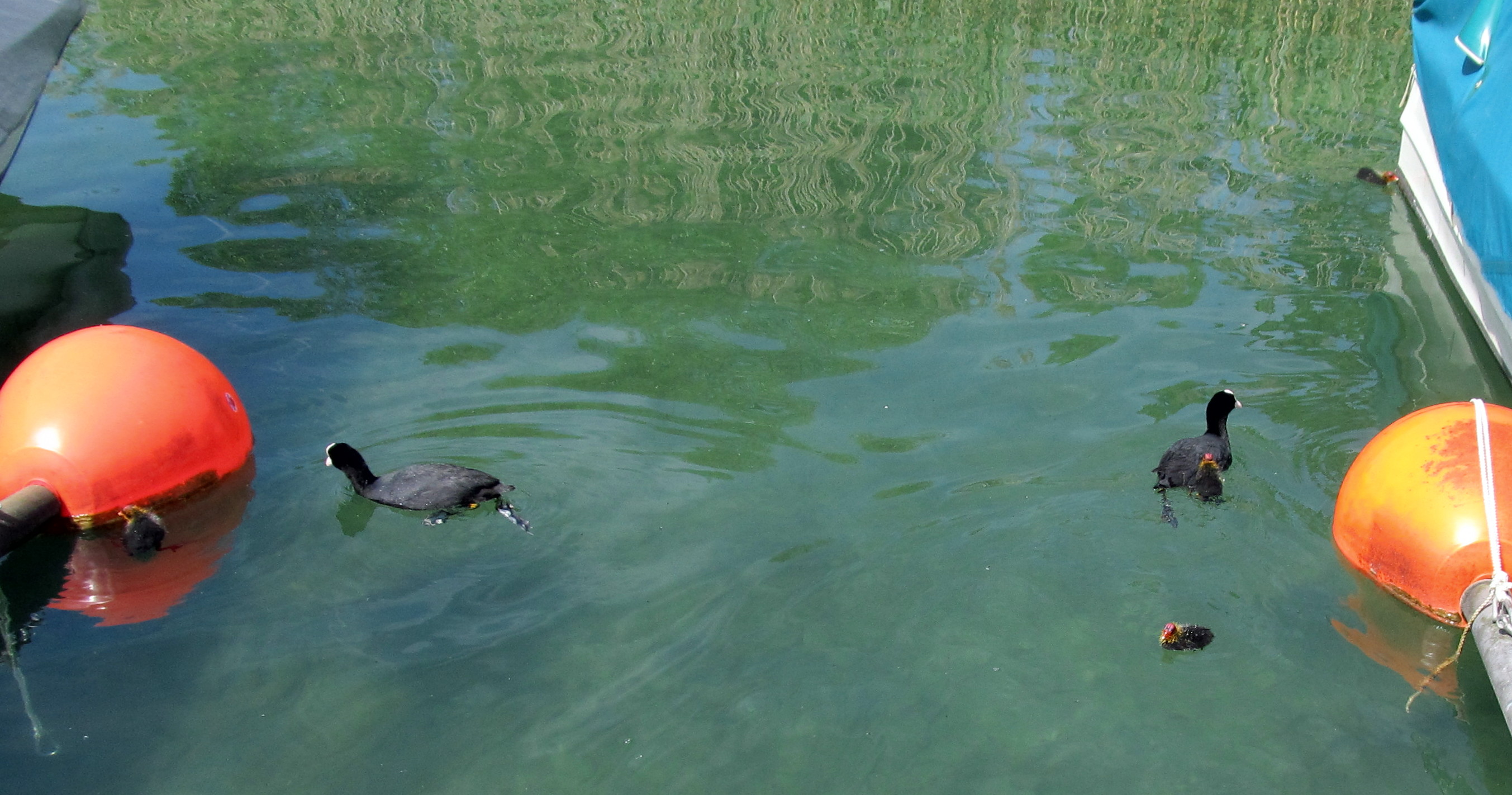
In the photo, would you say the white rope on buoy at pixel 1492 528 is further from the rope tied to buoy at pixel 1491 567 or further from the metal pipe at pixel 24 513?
the metal pipe at pixel 24 513

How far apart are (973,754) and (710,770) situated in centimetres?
120

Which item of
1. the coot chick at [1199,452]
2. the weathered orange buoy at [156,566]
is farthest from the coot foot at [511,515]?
the coot chick at [1199,452]

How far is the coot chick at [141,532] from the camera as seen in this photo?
246 inches

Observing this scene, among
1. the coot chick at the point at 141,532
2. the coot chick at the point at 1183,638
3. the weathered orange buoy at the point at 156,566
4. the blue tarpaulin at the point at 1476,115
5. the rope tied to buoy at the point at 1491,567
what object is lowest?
the coot chick at the point at 1183,638

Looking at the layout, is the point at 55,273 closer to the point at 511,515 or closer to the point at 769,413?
the point at 511,515


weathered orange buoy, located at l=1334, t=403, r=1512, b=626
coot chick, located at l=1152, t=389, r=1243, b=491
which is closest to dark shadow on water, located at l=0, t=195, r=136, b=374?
coot chick, located at l=1152, t=389, r=1243, b=491

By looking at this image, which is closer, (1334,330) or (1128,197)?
(1334,330)

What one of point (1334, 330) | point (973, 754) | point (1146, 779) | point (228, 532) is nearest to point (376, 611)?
point (228, 532)

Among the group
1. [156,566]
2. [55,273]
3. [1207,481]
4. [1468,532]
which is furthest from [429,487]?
[55,273]

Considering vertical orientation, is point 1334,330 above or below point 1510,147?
below

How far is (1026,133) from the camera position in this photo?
12.3m

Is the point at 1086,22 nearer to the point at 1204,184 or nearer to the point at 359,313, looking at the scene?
the point at 1204,184

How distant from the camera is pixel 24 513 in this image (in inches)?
237

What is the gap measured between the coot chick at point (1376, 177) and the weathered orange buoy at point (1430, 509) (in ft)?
19.9
